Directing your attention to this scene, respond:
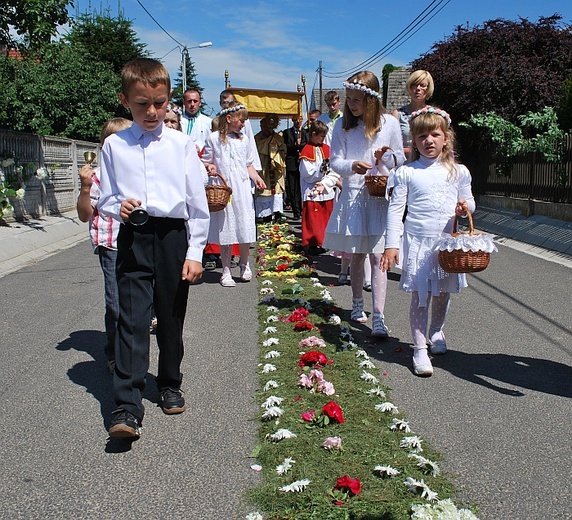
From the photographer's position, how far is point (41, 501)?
10.4 ft

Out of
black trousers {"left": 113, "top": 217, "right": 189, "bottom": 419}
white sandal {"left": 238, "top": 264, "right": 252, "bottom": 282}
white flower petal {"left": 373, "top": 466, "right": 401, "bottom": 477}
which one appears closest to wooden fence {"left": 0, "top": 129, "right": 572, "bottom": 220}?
white sandal {"left": 238, "top": 264, "right": 252, "bottom": 282}

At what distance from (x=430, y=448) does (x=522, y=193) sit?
12539mm

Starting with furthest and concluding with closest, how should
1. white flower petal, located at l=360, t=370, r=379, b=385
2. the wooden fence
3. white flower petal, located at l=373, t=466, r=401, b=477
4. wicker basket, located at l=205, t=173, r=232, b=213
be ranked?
the wooden fence < wicker basket, located at l=205, t=173, r=232, b=213 < white flower petal, located at l=360, t=370, r=379, b=385 < white flower petal, located at l=373, t=466, r=401, b=477

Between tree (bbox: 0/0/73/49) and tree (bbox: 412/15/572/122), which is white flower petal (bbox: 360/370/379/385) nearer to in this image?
tree (bbox: 0/0/73/49)

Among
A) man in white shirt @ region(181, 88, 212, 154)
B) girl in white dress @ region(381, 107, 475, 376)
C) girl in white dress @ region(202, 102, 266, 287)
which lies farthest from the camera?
man in white shirt @ region(181, 88, 212, 154)

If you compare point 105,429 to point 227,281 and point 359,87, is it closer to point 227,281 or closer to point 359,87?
point 359,87

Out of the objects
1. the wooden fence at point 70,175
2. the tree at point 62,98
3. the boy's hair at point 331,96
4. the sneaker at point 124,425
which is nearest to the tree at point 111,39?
the tree at point 62,98

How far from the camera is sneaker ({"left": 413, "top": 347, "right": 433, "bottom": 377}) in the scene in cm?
494

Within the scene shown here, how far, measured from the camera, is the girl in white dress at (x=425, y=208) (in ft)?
16.6

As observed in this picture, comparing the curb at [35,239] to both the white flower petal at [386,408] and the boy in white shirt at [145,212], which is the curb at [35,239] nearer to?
the boy in white shirt at [145,212]

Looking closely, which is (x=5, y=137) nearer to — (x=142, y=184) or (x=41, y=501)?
(x=142, y=184)

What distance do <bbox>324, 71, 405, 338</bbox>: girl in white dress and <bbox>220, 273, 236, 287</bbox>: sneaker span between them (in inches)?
97.1

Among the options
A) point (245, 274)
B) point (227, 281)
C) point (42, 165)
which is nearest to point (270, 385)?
point (227, 281)

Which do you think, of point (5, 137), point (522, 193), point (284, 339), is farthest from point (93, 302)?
point (522, 193)
